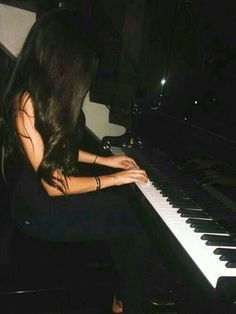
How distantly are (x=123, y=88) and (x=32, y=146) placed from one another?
4.73 feet

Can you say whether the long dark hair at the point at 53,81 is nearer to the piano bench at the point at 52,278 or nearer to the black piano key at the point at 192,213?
the piano bench at the point at 52,278

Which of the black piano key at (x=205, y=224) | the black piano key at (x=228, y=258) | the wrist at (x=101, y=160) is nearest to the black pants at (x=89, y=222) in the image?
the wrist at (x=101, y=160)

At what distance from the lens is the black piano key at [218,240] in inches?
52.9

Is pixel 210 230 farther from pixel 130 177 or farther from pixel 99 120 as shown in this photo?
pixel 99 120

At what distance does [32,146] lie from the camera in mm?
1763

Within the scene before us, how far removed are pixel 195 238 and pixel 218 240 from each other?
0.28 ft

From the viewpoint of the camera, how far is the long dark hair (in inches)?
67.2

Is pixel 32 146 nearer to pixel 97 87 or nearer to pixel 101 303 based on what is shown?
pixel 101 303

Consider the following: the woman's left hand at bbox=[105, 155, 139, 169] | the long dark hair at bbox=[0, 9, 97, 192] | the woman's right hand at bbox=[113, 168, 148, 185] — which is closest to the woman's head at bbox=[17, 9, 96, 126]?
the long dark hair at bbox=[0, 9, 97, 192]

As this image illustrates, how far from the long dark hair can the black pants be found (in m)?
0.14

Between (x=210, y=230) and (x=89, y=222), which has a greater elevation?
(x=210, y=230)

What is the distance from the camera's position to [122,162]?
2.22m

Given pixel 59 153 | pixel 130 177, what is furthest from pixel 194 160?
pixel 59 153

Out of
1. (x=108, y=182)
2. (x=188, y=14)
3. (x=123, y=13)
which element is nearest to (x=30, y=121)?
(x=108, y=182)
